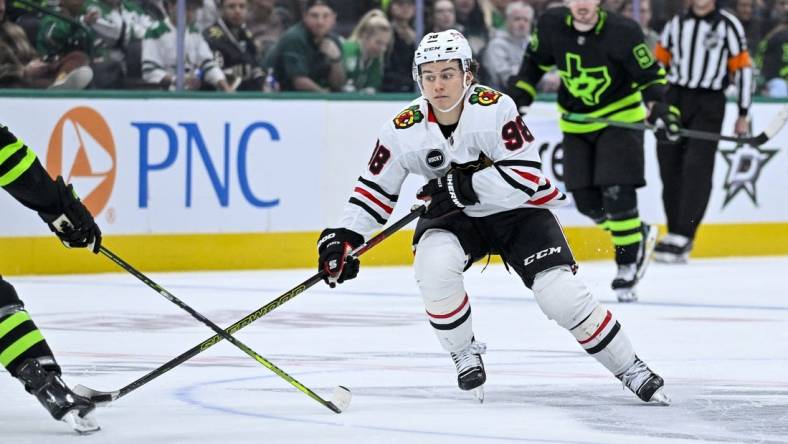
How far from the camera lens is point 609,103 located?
25.2ft

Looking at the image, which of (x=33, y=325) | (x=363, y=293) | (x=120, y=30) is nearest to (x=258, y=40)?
(x=120, y=30)

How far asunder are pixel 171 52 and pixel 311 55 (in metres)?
0.85

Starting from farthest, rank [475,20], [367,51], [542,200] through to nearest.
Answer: [475,20]
[367,51]
[542,200]

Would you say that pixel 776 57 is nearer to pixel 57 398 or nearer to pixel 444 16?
pixel 444 16

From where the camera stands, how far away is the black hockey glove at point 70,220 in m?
3.94

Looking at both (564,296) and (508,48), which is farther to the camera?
(508,48)

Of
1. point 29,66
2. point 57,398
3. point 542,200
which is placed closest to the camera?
point 57,398

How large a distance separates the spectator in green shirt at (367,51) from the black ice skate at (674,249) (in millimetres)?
1890

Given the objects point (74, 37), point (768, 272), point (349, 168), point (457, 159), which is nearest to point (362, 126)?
point (349, 168)

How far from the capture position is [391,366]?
17.1 feet

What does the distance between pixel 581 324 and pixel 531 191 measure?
1.19ft

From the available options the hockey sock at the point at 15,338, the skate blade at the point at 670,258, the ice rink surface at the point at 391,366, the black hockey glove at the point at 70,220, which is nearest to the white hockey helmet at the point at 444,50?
the ice rink surface at the point at 391,366

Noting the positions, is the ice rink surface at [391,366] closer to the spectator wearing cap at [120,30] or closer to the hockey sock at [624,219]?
the hockey sock at [624,219]

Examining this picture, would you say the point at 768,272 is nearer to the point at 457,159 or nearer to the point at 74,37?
the point at 74,37
